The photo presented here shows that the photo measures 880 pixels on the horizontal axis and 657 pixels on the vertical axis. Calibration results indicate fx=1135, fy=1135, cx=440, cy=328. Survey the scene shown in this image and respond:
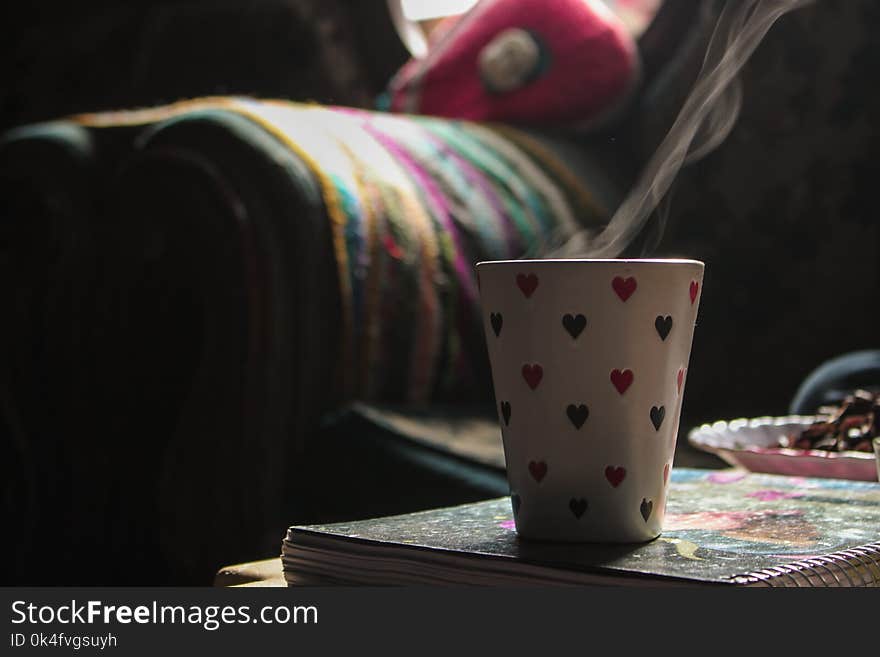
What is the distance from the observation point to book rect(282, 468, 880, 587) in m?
0.40

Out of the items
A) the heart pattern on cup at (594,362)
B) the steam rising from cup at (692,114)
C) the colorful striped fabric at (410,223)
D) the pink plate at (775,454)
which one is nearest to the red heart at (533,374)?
the heart pattern on cup at (594,362)

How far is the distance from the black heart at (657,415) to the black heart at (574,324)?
0.05m

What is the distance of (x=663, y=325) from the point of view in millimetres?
474

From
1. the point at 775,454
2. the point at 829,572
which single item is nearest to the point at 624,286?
the point at 829,572

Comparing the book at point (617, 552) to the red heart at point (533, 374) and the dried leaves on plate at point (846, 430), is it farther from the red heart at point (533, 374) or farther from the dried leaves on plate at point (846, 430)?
the dried leaves on plate at point (846, 430)

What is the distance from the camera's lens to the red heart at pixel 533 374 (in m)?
0.48

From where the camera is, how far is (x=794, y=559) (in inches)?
16.1

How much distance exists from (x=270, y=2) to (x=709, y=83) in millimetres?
2045

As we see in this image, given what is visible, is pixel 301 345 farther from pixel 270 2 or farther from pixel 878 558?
pixel 270 2

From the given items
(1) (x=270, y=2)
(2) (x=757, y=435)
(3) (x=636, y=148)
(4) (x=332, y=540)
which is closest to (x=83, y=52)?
(1) (x=270, y=2)

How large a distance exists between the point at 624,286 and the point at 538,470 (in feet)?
0.29

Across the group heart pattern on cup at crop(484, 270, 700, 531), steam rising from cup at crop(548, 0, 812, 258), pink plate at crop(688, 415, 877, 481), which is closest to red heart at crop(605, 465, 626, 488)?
heart pattern on cup at crop(484, 270, 700, 531)

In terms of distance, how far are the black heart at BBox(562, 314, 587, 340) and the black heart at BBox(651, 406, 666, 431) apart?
0.05 m

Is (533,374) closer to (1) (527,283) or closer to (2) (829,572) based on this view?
(1) (527,283)
